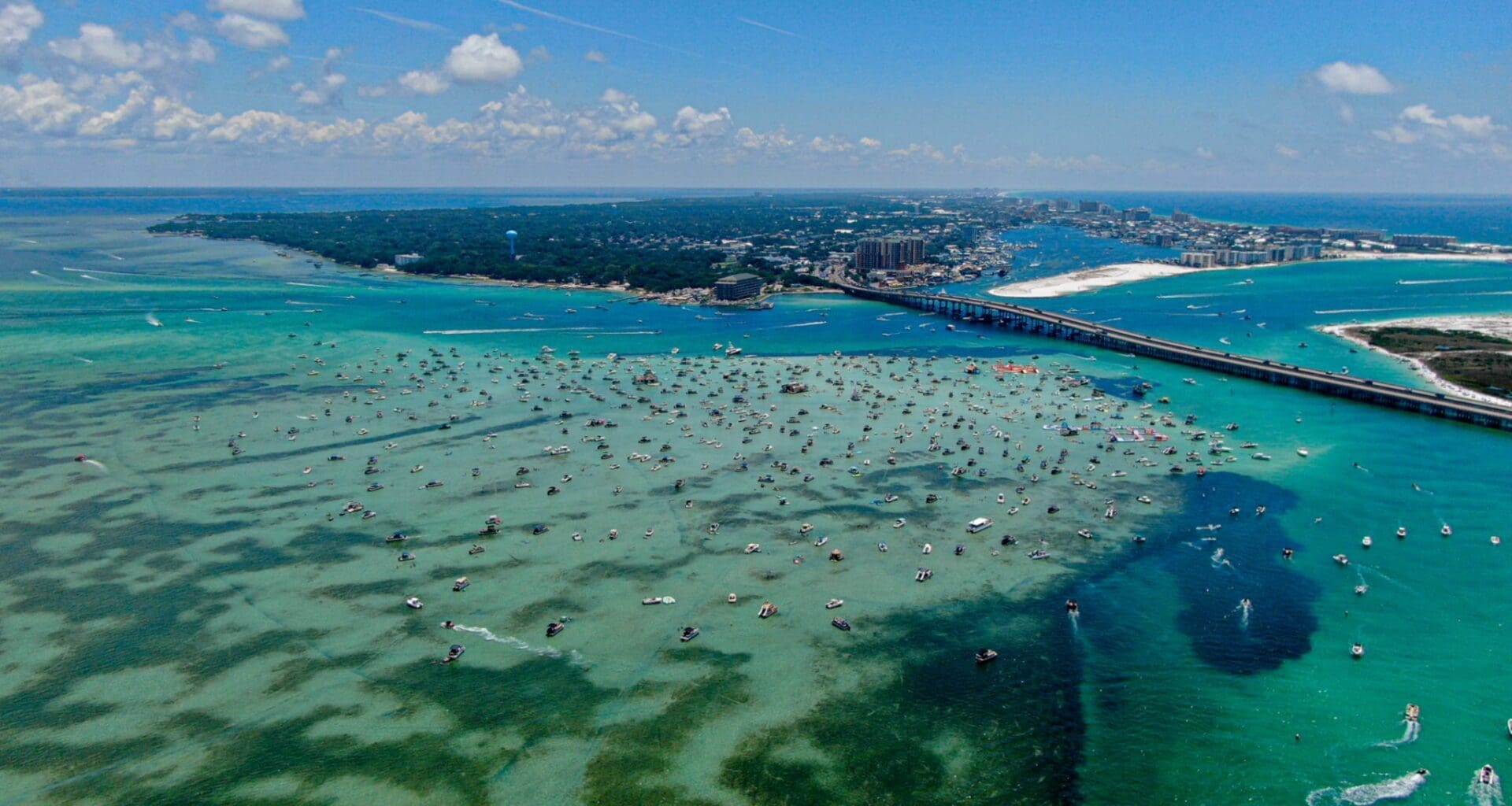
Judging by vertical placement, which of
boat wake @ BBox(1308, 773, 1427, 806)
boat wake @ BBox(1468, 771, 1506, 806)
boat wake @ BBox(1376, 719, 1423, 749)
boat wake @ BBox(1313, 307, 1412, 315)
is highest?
boat wake @ BBox(1313, 307, 1412, 315)

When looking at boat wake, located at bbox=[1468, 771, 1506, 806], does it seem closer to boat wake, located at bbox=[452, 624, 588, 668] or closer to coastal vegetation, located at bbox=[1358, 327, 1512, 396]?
boat wake, located at bbox=[452, 624, 588, 668]

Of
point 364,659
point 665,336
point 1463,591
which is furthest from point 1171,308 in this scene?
point 364,659

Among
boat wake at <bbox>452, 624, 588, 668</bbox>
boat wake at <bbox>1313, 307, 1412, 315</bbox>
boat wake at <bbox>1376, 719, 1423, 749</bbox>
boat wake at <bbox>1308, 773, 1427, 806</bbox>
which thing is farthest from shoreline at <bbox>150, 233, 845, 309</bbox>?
boat wake at <bbox>1308, 773, 1427, 806</bbox>

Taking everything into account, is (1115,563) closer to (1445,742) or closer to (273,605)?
(1445,742)

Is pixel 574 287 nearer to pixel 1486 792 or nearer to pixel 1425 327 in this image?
pixel 1425 327

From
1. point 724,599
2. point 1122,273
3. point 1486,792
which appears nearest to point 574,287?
point 1122,273

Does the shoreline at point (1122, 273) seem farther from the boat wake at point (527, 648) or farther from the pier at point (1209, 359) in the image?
the boat wake at point (527, 648)
